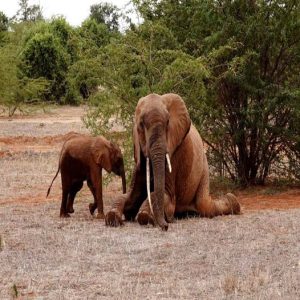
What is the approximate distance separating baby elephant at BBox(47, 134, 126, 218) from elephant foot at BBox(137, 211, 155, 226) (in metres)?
0.87

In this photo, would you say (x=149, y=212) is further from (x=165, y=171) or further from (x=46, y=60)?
→ (x=46, y=60)

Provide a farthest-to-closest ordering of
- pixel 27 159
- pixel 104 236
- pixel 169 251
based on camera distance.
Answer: pixel 27 159 → pixel 104 236 → pixel 169 251

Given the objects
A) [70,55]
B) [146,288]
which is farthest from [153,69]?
[70,55]

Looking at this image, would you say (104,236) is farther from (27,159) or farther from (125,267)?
(27,159)

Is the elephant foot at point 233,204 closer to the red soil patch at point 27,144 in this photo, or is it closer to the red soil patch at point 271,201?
the red soil patch at point 271,201

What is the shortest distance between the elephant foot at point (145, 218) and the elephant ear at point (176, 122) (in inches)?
35.8

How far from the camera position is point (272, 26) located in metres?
13.9

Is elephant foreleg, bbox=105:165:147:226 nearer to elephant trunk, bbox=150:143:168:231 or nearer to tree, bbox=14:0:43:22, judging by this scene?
elephant trunk, bbox=150:143:168:231

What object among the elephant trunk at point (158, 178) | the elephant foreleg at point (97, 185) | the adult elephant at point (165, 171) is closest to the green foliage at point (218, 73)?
the adult elephant at point (165, 171)

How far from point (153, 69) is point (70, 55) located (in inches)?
1442

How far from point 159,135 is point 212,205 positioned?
170cm

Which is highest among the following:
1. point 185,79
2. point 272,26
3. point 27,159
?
point 272,26

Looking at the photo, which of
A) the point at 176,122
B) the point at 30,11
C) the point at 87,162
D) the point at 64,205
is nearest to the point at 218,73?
the point at 176,122

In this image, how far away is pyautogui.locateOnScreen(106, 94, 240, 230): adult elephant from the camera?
385 inches
